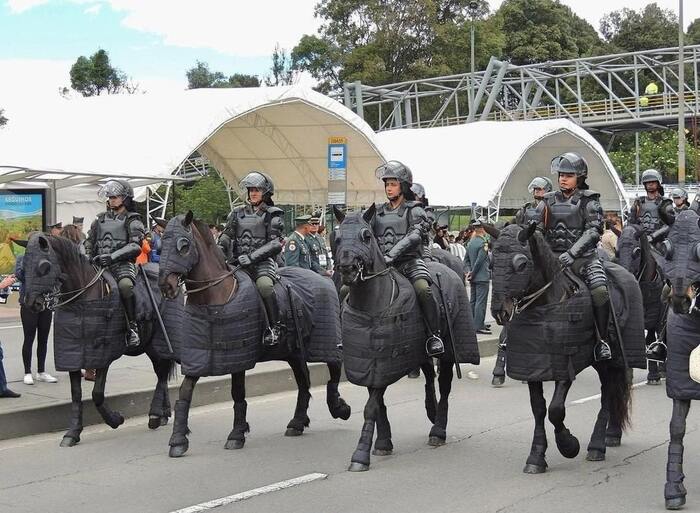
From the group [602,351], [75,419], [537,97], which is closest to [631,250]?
[602,351]

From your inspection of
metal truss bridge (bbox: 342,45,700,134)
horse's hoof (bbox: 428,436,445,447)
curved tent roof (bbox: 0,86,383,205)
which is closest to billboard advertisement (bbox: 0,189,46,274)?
curved tent roof (bbox: 0,86,383,205)

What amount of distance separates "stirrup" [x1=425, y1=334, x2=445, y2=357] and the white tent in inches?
1082

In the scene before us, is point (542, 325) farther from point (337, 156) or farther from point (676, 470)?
point (337, 156)

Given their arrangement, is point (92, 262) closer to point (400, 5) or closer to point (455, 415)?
point (455, 415)

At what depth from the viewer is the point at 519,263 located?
758 cm

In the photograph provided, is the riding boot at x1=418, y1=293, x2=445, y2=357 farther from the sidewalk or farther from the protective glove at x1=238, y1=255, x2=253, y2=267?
the sidewalk

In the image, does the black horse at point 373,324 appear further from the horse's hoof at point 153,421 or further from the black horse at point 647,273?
the black horse at point 647,273

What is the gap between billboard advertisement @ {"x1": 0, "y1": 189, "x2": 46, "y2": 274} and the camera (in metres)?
20.9

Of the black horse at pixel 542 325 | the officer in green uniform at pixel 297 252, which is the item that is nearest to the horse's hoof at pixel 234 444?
the black horse at pixel 542 325

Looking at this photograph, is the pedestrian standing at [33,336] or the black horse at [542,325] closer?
the black horse at [542,325]

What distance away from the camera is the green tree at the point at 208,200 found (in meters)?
50.2

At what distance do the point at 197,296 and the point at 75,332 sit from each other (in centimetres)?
134

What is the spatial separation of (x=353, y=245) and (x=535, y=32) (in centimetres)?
7246

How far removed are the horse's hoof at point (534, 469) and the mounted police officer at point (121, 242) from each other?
3.95m
